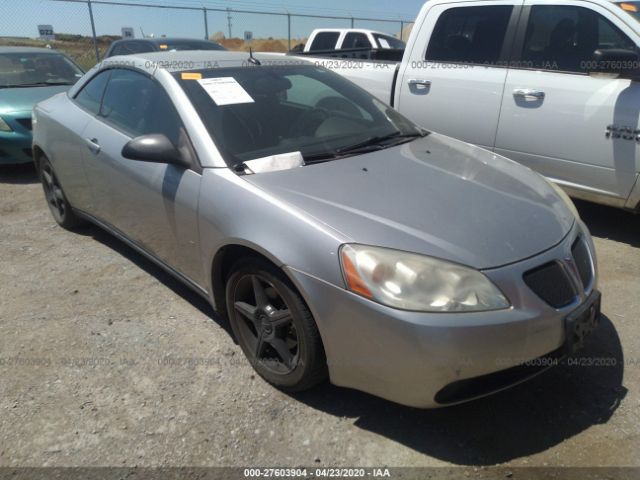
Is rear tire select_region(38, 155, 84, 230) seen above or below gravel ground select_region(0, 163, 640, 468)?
above

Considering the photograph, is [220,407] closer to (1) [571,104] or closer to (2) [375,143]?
(2) [375,143]

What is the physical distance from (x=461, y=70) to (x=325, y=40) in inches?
308

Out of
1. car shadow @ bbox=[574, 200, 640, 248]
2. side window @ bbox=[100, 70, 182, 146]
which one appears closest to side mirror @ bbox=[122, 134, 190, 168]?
side window @ bbox=[100, 70, 182, 146]

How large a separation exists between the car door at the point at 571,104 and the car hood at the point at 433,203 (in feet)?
4.68

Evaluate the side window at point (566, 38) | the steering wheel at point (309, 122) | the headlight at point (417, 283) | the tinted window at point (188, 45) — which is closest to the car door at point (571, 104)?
the side window at point (566, 38)

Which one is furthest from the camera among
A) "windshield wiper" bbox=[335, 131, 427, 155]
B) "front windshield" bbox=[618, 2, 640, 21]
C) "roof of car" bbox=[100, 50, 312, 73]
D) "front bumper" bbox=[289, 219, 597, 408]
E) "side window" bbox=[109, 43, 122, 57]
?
"side window" bbox=[109, 43, 122, 57]

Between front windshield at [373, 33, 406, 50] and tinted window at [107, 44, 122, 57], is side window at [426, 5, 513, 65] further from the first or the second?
tinted window at [107, 44, 122, 57]

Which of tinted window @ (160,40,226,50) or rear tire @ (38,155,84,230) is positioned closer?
rear tire @ (38,155,84,230)

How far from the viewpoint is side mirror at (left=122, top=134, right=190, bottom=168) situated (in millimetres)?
2725

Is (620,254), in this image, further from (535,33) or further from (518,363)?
(518,363)

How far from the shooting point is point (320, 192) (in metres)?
2.41

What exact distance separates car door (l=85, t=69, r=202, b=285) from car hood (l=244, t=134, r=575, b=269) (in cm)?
50

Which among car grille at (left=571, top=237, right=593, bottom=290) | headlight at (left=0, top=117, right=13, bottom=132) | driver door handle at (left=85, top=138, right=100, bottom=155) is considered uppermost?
driver door handle at (left=85, top=138, right=100, bottom=155)

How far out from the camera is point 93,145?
3562 millimetres
